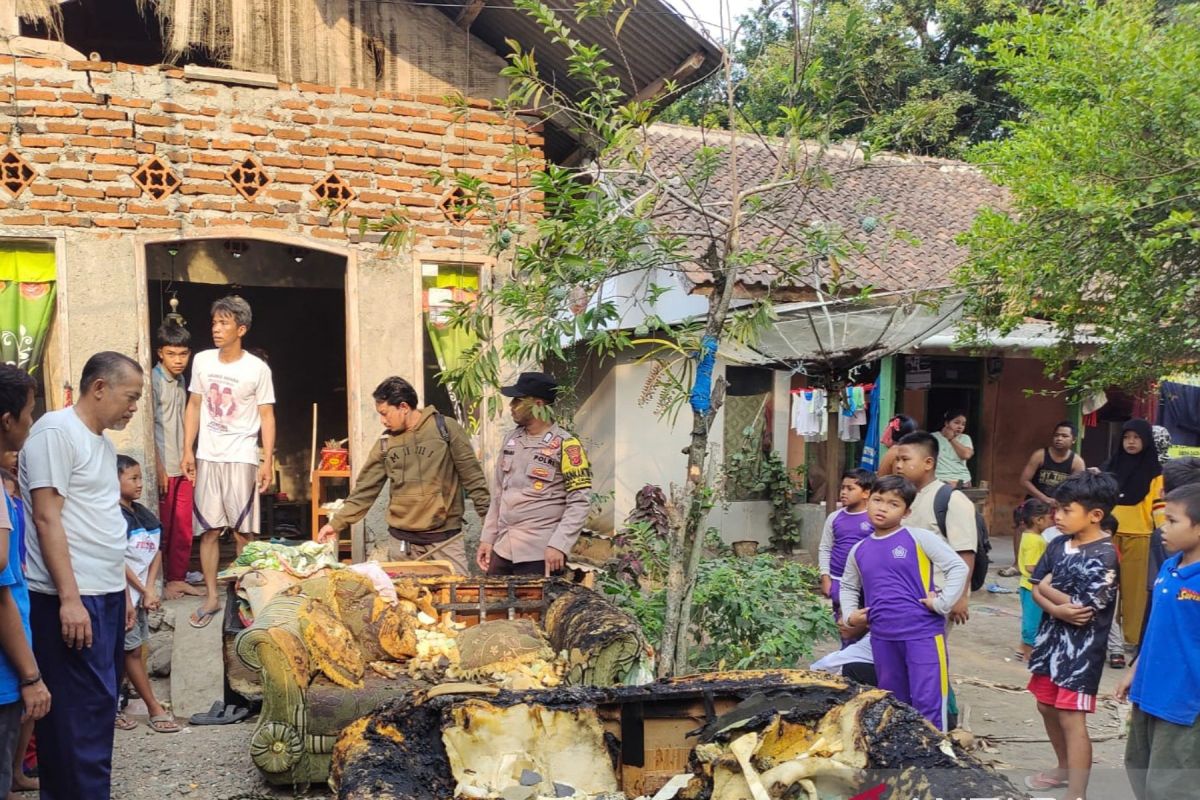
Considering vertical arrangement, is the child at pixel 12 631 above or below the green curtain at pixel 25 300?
below

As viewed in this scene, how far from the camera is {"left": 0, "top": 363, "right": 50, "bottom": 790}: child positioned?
3.04 m

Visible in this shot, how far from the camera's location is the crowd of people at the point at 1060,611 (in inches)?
134

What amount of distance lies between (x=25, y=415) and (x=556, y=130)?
6.00 m

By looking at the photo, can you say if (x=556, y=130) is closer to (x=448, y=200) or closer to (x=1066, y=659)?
(x=448, y=200)

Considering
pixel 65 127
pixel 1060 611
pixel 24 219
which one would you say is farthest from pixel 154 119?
pixel 1060 611

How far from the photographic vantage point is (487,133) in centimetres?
790

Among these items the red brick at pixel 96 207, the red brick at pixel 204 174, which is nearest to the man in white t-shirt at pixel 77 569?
the red brick at pixel 96 207

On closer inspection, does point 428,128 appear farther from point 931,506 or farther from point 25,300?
point 931,506

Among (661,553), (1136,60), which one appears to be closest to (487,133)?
(661,553)

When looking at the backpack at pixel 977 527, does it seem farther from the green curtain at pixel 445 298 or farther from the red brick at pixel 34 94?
the red brick at pixel 34 94

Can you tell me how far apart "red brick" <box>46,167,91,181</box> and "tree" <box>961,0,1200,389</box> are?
21.6 ft

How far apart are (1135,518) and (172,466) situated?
7687mm

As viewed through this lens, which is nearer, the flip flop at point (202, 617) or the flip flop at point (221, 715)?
the flip flop at point (221, 715)

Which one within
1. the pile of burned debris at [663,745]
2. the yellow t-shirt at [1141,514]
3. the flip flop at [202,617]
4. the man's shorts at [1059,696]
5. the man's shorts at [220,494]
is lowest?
the flip flop at [202,617]
